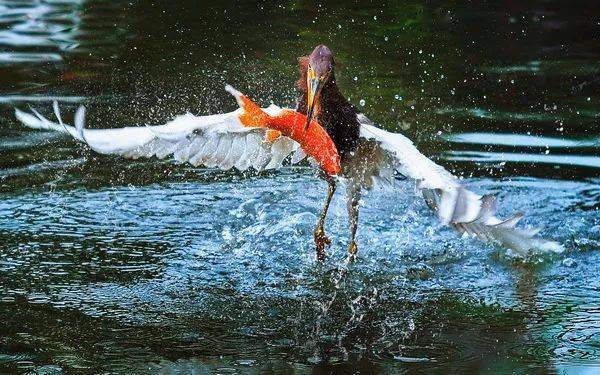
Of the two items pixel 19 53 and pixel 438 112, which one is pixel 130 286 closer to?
pixel 438 112

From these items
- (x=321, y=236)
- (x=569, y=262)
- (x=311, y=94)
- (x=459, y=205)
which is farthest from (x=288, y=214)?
(x=459, y=205)

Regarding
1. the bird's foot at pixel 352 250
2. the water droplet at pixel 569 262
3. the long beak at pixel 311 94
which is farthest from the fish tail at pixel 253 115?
the water droplet at pixel 569 262

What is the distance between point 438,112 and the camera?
8.92 metres

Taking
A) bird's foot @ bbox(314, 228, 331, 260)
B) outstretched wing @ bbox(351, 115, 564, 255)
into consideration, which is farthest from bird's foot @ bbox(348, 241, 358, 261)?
outstretched wing @ bbox(351, 115, 564, 255)

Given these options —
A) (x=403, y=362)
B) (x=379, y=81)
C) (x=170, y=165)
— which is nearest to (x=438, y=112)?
(x=379, y=81)

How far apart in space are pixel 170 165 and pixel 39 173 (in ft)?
2.98

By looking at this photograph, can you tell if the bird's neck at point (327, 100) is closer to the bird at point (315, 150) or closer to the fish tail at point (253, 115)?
the bird at point (315, 150)

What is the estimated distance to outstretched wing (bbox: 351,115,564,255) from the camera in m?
4.91

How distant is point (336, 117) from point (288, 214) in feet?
2.66

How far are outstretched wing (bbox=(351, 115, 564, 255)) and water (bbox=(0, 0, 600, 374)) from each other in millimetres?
457

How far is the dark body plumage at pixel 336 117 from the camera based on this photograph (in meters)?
6.49

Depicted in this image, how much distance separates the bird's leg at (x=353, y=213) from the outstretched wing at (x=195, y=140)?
0.37m

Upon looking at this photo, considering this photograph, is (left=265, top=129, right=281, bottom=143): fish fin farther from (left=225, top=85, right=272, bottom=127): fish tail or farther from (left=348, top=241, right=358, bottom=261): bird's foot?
(left=348, top=241, right=358, bottom=261): bird's foot

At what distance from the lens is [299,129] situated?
6.09 metres
